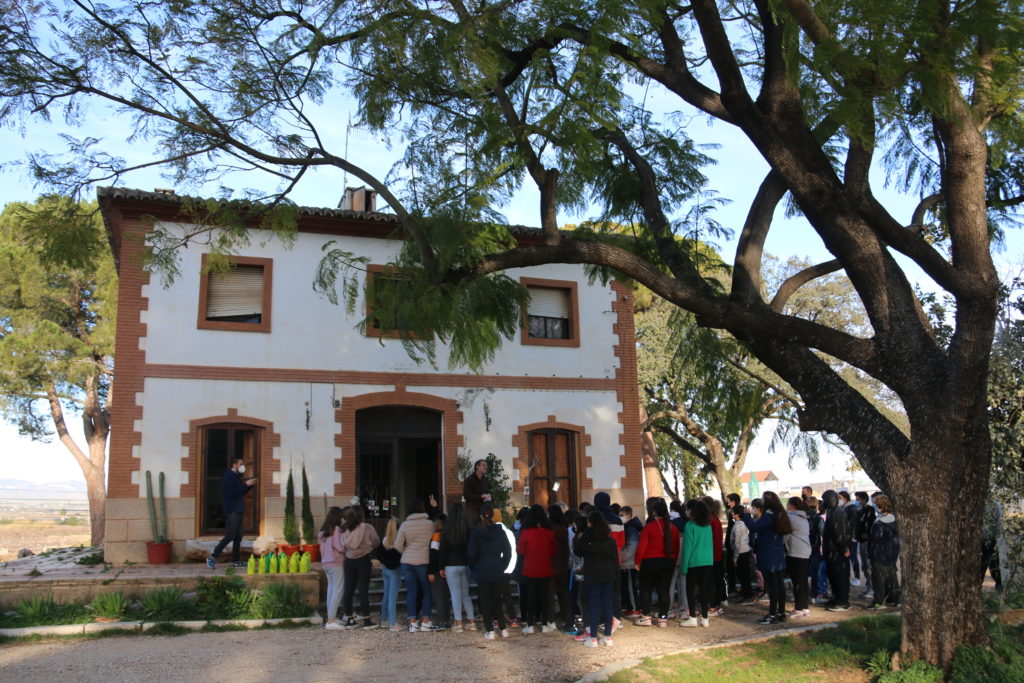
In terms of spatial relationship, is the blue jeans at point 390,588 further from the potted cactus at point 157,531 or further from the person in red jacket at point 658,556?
the potted cactus at point 157,531

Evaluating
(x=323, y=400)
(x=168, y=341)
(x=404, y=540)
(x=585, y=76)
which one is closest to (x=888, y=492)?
(x=585, y=76)

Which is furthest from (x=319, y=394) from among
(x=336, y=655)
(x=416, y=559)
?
(x=336, y=655)

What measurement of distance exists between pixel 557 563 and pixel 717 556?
217cm

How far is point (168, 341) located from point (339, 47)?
7.63 m

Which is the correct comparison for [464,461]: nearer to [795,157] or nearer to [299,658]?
[299,658]

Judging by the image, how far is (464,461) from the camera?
1628cm

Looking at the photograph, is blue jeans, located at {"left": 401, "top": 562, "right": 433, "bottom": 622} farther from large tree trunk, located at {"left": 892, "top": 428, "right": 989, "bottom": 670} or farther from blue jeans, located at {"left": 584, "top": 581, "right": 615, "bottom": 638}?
large tree trunk, located at {"left": 892, "top": 428, "right": 989, "bottom": 670}

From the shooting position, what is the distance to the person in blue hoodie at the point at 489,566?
10141mm

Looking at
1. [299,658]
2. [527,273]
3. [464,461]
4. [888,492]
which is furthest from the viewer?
[527,273]

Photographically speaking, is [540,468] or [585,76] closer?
[585,76]

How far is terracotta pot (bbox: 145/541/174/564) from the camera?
14.0 meters

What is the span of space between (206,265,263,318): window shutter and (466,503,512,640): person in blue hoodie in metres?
7.62

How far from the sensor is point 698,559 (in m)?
10.5

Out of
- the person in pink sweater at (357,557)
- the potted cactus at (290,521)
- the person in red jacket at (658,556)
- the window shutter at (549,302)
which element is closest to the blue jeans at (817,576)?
the person in red jacket at (658,556)
